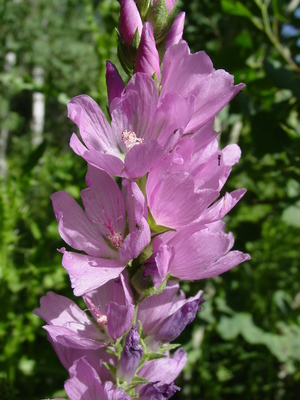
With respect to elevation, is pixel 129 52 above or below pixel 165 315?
above

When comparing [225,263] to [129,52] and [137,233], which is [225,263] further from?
[129,52]

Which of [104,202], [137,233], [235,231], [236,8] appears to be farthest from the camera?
[235,231]

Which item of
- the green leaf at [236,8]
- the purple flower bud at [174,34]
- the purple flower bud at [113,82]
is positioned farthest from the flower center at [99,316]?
the green leaf at [236,8]

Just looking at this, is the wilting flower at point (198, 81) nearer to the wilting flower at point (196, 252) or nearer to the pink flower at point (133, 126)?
the pink flower at point (133, 126)

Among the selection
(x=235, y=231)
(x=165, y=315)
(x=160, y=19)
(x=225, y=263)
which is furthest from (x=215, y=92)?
(x=235, y=231)

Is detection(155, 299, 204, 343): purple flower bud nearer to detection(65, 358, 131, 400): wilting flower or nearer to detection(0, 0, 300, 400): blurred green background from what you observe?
detection(65, 358, 131, 400): wilting flower

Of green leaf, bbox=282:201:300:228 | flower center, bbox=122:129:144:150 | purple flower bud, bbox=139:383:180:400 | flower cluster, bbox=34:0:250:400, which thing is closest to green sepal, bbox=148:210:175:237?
flower cluster, bbox=34:0:250:400

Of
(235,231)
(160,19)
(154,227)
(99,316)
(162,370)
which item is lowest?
(235,231)
